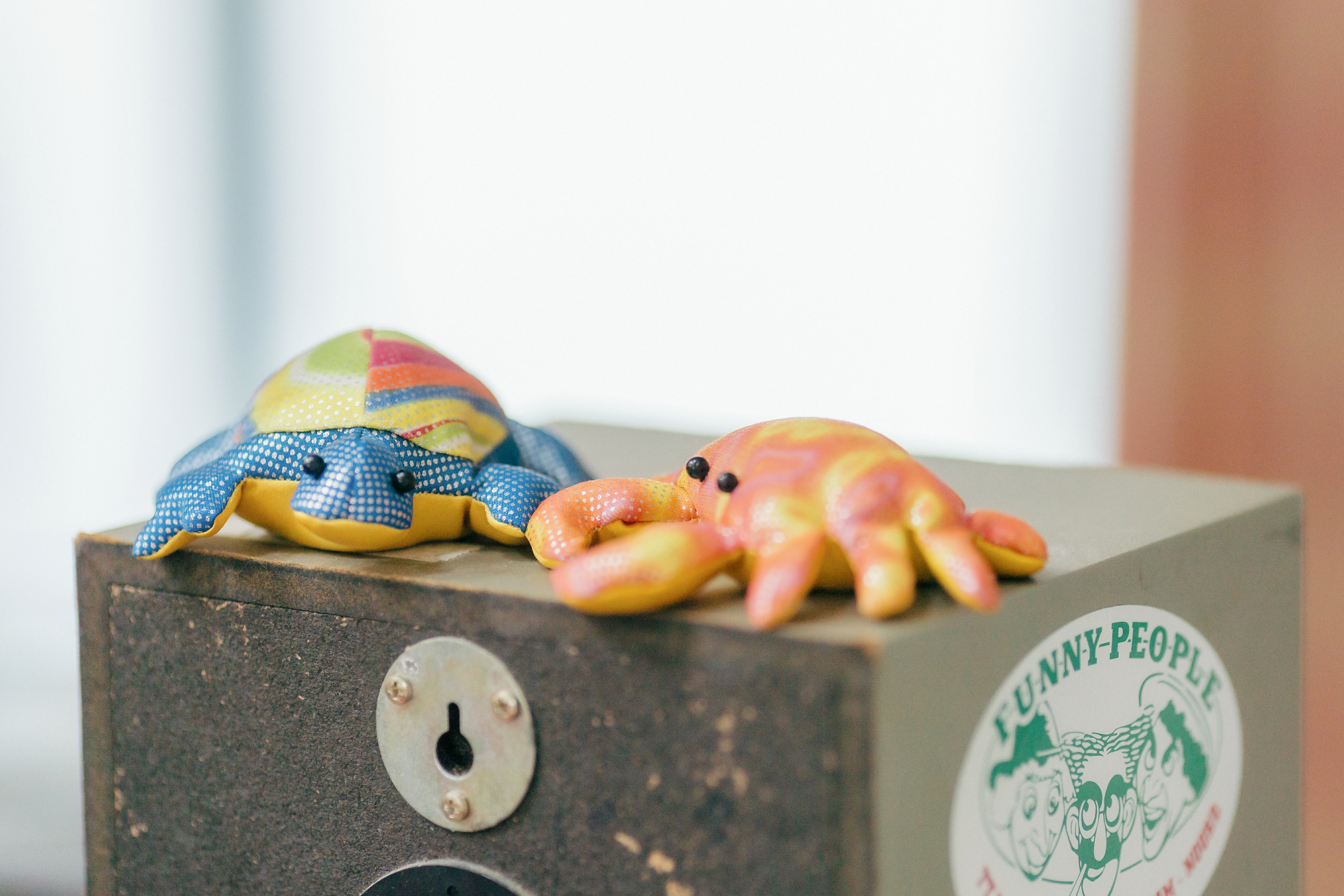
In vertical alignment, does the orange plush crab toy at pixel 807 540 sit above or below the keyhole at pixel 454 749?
above

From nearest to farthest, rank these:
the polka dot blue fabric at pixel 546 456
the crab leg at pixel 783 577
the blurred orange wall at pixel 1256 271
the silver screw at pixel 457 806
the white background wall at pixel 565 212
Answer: the crab leg at pixel 783 577 < the silver screw at pixel 457 806 < the polka dot blue fabric at pixel 546 456 < the blurred orange wall at pixel 1256 271 < the white background wall at pixel 565 212

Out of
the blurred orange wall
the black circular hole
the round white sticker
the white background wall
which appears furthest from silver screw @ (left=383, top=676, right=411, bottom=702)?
the blurred orange wall

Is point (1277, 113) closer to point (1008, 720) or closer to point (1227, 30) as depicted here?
point (1227, 30)

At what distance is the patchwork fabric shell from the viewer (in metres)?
0.76

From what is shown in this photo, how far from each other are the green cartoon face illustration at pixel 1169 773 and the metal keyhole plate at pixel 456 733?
345 mm

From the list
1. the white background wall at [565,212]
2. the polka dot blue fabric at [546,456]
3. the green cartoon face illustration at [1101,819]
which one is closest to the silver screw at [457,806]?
the polka dot blue fabric at [546,456]

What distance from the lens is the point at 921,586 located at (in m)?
0.68

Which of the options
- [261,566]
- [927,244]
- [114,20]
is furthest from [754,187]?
[261,566]

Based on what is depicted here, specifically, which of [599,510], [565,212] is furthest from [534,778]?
[565,212]

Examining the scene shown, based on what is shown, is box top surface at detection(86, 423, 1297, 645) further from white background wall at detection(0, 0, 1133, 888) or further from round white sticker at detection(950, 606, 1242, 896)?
white background wall at detection(0, 0, 1133, 888)

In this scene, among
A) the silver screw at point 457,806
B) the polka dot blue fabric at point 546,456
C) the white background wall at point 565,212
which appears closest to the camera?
the silver screw at point 457,806

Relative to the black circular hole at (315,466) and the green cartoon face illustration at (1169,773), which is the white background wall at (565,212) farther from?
the black circular hole at (315,466)

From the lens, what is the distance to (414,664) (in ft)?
2.36

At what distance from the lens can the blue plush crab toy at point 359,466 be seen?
2.39ft
